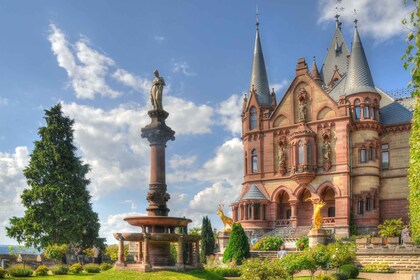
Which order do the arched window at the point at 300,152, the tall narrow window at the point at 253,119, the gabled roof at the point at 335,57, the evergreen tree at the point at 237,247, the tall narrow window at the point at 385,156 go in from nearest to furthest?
the evergreen tree at the point at 237,247 < the tall narrow window at the point at 385,156 < the arched window at the point at 300,152 < the tall narrow window at the point at 253,119 < the gabled roof at the point at 335,57

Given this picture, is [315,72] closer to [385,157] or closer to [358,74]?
[358,74]

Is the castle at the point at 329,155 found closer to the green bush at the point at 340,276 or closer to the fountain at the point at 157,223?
the green bush at the point at 340,276

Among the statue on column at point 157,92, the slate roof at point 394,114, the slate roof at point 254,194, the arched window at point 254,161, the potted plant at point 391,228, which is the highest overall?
the slate roof at point 394,114

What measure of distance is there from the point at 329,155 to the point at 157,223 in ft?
100

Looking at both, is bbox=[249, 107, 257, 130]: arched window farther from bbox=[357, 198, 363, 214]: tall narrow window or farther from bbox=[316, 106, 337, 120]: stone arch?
bbox=[357, 198, 363, 214]: tall narrow window

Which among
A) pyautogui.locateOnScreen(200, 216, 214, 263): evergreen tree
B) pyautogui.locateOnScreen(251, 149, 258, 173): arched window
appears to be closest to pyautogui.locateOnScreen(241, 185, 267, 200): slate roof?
pyautogui.locateOnScreen(251, 149, 258, 173): arched window

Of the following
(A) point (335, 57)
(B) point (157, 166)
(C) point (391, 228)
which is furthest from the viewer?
(A) point (335, 57)

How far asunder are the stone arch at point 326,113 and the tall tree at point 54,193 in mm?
25273

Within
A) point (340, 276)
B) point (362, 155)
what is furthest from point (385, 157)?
point (340, 276)

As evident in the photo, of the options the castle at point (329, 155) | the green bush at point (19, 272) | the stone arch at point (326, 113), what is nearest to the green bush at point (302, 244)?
the castle at point (329, 155)

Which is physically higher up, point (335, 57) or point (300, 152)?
point (335, 57)

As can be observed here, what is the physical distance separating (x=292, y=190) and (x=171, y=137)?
2849 centimetres

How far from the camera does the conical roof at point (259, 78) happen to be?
58484 millimetres

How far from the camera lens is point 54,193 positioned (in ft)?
146
